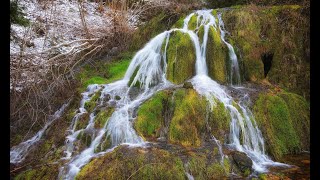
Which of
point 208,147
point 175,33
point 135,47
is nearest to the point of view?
point 208,147

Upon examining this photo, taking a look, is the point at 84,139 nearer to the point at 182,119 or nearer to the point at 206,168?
the point at 182,119

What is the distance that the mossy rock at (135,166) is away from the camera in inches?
204

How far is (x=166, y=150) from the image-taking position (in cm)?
575

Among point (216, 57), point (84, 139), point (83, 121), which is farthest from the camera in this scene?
point (216, 57)

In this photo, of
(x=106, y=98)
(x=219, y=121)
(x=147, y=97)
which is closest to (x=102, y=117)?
(x=106, y=98)

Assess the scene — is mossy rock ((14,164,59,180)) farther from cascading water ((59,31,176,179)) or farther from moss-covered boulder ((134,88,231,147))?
moss-covered boulder ((134,88,231,147))

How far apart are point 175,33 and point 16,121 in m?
5.37

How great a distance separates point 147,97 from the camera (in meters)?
7.56

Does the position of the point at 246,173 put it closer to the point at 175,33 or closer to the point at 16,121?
the point at 175,33

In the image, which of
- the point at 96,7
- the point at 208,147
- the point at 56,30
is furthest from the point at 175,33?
the point at 96,7

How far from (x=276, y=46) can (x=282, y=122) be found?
3.02 metres

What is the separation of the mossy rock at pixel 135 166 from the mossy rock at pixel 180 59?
128 inches

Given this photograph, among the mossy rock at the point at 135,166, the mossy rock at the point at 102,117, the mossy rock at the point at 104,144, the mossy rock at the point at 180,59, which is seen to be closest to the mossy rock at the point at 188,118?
the mossy rock at the point at 135,166

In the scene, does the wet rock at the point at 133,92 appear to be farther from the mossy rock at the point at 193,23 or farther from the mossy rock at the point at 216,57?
the mossy rock at the point at 193,23
